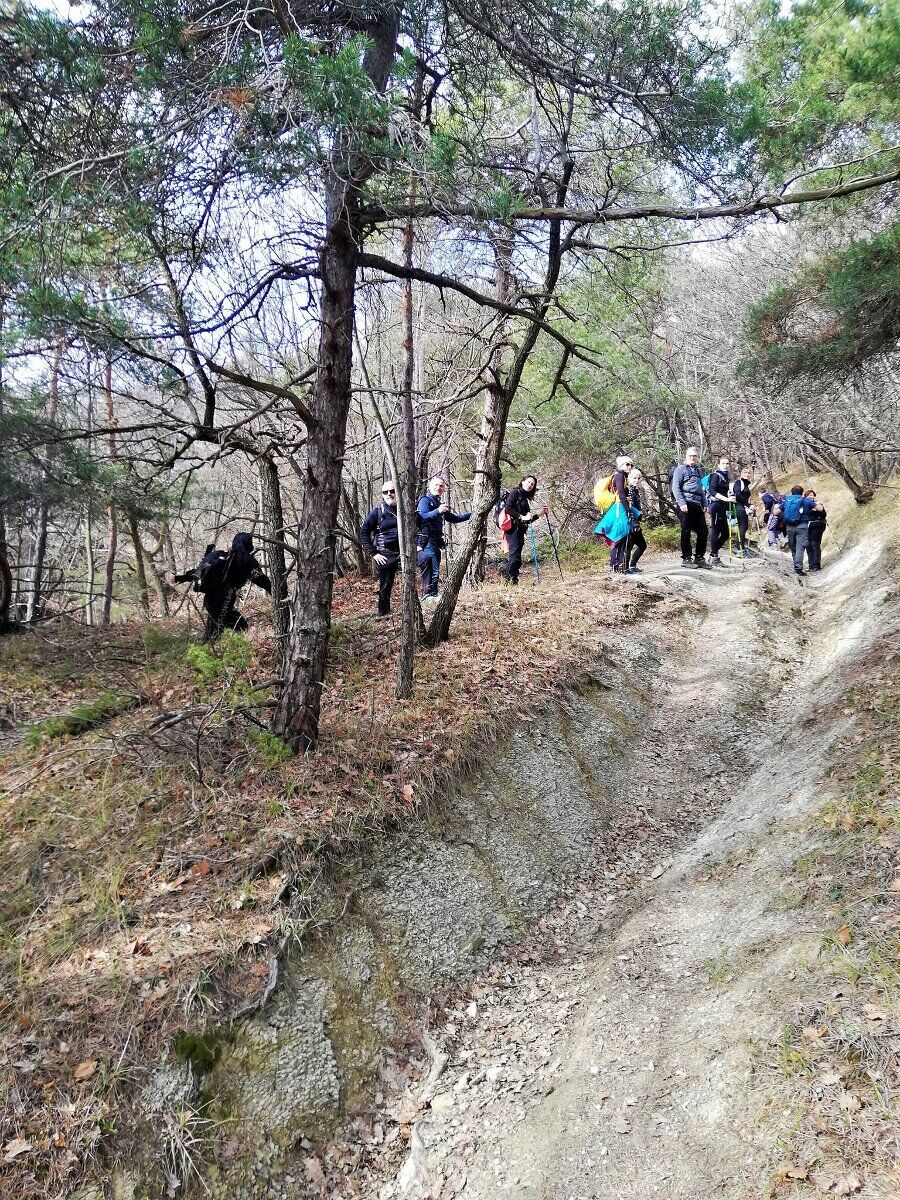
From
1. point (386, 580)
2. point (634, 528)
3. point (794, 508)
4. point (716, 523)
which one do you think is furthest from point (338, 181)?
point (794, 508)

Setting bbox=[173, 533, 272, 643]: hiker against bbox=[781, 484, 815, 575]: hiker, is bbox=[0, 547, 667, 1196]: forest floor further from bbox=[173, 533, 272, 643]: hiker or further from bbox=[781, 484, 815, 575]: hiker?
bbox=[781, 484, 815, 575]: hiker

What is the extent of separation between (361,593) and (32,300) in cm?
884

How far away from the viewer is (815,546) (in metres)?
15.1

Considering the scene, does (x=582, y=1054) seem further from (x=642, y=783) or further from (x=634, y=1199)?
(x=642, y=783)

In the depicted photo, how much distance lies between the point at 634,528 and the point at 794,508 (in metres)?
4.89

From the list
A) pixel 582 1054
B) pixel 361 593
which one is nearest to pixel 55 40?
pixel 582 1054

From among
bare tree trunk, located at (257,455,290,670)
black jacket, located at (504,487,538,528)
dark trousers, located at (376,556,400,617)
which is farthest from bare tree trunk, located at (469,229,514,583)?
bare tree trunk, located at (257,455,290,670)

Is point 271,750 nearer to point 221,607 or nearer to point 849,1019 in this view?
point 221,607

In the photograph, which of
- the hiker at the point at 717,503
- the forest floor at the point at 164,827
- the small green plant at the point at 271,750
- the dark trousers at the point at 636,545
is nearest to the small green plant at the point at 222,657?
the forest floor at the point at 164,827

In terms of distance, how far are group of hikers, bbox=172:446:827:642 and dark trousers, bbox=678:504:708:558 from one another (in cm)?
2

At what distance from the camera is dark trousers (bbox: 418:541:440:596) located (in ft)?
33.6

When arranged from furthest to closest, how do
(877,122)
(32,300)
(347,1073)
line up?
(877,122) → (32,300) → (347,1073)

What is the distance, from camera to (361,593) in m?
13.0

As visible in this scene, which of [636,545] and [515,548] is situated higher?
[515,548]
